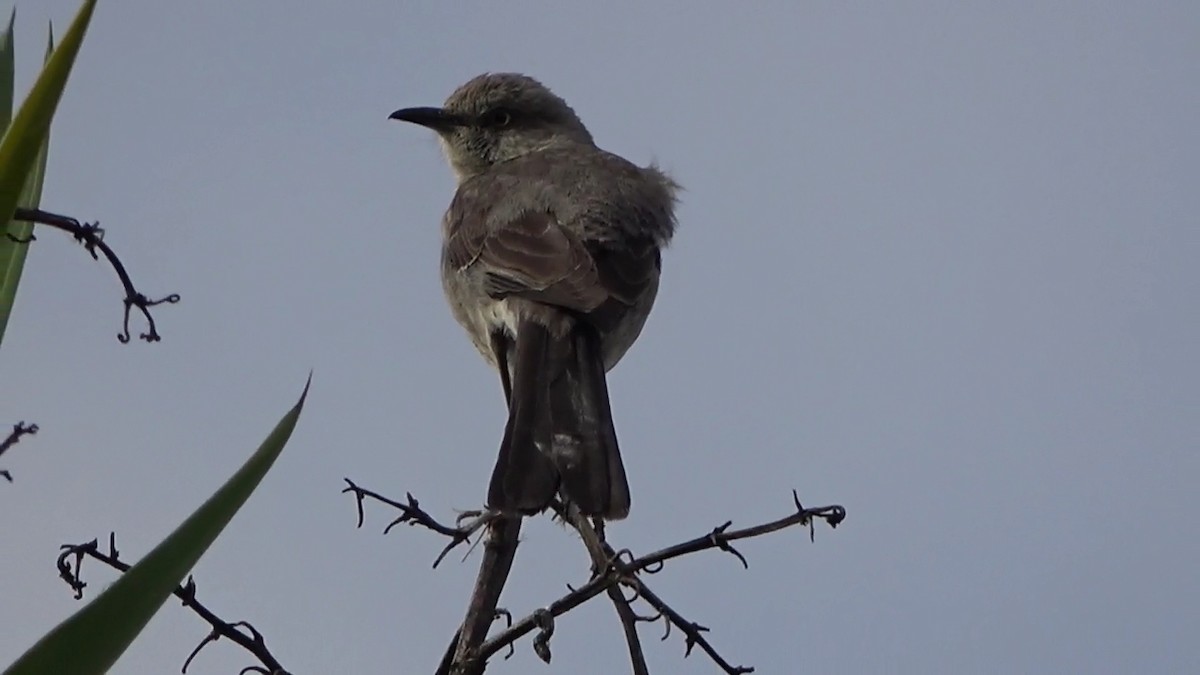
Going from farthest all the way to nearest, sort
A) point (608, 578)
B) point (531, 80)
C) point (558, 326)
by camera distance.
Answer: point (531, 80) → point (558, 326) → point (608, 578)

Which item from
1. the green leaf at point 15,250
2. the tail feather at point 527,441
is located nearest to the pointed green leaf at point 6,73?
the green leaf at point 15,250

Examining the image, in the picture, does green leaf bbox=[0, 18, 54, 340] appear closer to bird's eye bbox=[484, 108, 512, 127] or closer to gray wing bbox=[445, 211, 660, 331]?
gray wing bbox=[445, 211, 660, 331]

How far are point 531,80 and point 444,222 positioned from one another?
1.46 m

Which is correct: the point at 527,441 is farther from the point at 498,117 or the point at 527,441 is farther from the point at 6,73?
the point at 498,117

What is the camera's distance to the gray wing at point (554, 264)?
449cm

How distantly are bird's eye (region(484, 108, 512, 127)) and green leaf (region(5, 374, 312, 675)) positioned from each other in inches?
210

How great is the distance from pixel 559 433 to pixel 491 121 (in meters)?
3.11

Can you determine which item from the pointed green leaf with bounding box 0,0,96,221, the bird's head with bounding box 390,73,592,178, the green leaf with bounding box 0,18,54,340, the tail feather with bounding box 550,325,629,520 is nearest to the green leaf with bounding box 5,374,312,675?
the pointed green leaf with bounding box 0,0,96,221

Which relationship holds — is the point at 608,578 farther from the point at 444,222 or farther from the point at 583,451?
the point at 444,222

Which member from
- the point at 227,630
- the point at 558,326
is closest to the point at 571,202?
the point at 558,326

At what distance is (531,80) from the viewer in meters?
6.75

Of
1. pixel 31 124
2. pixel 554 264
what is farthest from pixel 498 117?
pixel 31 124

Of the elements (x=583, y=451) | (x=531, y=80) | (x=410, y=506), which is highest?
(x=531, y=80)

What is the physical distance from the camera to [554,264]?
4648 mm
